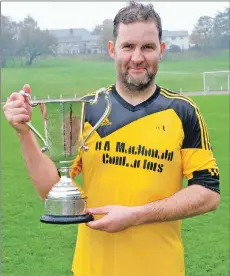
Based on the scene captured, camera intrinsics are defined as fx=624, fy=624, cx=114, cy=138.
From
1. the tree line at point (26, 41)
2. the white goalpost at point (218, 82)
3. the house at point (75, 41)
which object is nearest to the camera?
the white goalpost at point (218, 82)

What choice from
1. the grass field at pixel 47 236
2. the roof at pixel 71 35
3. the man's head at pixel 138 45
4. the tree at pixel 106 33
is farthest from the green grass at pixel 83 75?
the man's head at pixel 138 45

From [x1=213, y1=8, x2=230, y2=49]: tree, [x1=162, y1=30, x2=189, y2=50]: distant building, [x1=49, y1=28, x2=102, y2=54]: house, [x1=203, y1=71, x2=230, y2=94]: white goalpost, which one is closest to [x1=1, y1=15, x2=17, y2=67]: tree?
[x1=49, y1=28, x2=102, y2=54]: house

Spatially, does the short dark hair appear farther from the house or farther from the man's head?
the house

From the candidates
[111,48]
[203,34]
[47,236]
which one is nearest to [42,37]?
[203,34]

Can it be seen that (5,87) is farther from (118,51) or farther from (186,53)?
(118,51)

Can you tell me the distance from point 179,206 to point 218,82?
3763cm

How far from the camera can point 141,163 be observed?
1.97 m

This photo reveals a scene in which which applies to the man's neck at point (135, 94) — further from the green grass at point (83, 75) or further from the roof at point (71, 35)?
the roof at point (71, 35)

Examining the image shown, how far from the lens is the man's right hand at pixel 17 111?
1.81 m

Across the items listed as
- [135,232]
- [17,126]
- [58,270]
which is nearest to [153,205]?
[135,232]

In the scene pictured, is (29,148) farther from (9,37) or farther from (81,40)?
(81,40)

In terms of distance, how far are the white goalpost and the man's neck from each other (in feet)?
116

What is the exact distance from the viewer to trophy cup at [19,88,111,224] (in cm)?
184

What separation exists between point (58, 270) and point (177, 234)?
2.79 meters
